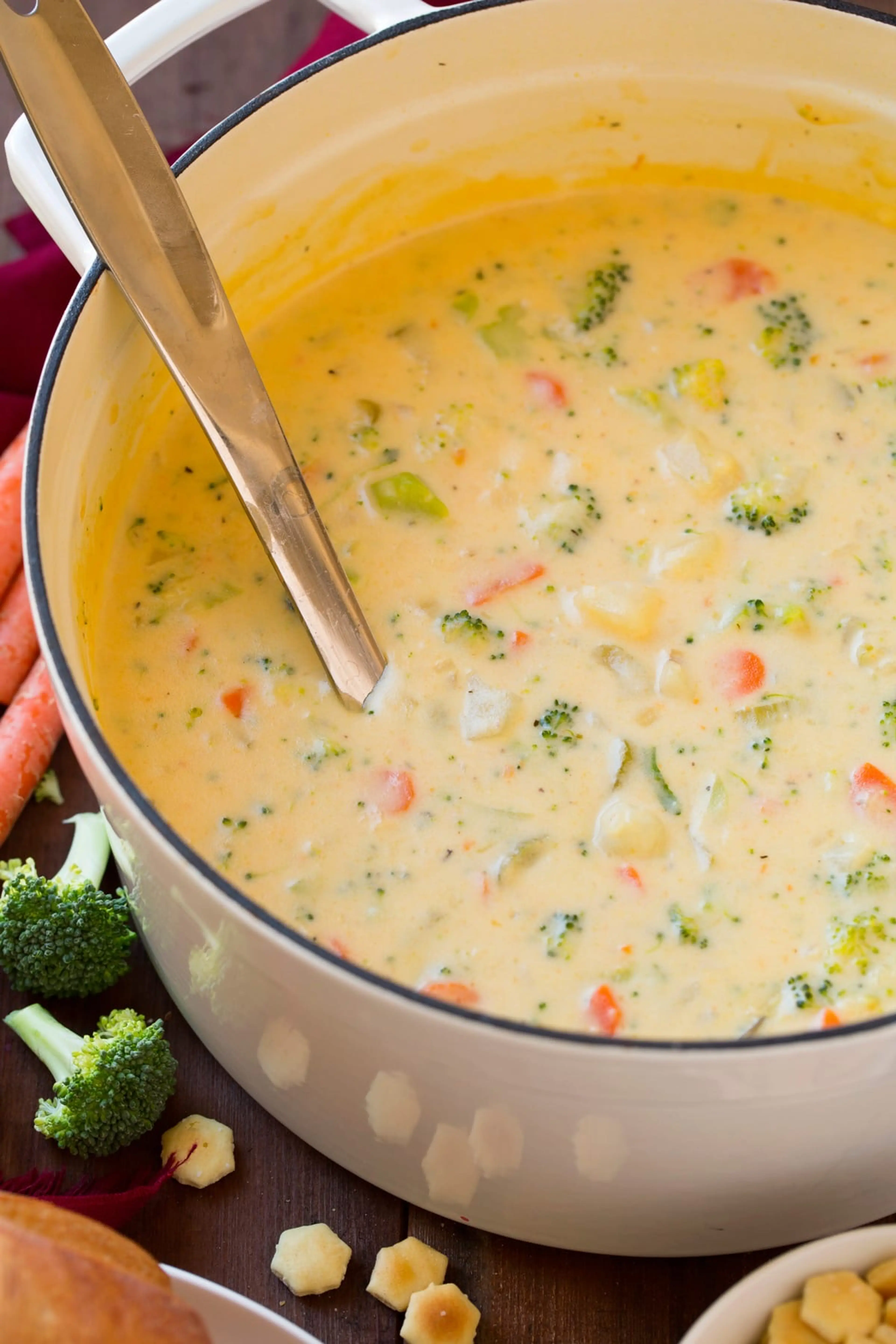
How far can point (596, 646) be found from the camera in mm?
1949

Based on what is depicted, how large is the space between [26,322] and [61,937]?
1.03 m

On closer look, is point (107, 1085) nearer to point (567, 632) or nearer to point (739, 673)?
point (567, 632)

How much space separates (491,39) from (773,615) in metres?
0.89

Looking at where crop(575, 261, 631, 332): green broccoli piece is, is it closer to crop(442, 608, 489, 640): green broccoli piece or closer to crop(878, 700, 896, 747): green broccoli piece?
crop(442, 608, 489, 640): green broccoli piece

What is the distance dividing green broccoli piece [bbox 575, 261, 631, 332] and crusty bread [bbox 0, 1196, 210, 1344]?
1.44 metres

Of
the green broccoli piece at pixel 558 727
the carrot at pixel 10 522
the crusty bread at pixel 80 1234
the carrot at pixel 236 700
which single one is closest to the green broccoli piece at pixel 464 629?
the green broccoli piece at pixel 558 727

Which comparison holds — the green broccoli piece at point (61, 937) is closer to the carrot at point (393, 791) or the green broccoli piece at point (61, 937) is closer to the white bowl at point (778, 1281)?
the carrot at point (393, 791)

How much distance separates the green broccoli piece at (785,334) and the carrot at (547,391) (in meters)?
0.30

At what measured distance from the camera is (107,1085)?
5.79ft

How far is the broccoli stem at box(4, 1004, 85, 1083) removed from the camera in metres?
1.86

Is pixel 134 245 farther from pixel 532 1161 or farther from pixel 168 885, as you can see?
pixel 532 1161

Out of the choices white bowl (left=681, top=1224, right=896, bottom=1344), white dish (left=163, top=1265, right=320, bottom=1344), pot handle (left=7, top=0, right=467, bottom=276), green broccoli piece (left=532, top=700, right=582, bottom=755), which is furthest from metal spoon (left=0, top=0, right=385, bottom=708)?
white bowl (left=681, top=1224, right=896, bottom=1344)

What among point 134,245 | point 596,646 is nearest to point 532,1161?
point 596,646

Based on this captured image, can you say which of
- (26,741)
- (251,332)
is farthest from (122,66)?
(26,741)
